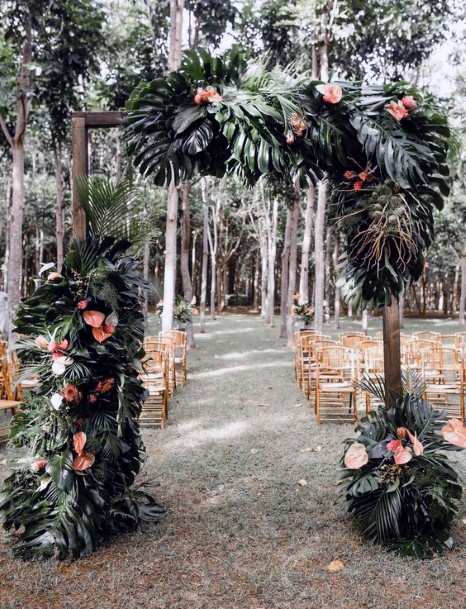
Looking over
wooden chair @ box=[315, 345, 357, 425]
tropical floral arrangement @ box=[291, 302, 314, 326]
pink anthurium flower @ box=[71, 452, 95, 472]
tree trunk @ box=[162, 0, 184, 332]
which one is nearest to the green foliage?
pink anthurium flower @ box=[71, 452, 95, 472]

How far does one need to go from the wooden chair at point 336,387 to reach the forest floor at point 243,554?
0.74 m

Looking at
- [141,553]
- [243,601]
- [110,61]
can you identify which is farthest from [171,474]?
[110,61]

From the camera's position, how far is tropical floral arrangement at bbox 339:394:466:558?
3.51 m

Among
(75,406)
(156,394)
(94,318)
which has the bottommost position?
(156,394)

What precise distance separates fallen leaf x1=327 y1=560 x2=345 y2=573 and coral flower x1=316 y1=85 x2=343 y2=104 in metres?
2.99

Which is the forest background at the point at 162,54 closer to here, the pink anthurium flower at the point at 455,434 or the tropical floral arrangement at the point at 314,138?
the tropical floral arrangement at the point at 314,138

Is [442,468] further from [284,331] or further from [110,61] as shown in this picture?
[284,331]

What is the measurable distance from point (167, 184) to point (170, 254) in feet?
21.9

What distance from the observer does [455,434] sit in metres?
3.50

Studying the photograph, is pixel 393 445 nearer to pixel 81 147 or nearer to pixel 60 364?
pixel 60 364

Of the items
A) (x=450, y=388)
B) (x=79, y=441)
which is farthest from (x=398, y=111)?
(x=450, y=388)

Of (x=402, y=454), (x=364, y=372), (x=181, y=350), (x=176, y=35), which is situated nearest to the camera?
(x=402, y=454)

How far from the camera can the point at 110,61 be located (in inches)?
521

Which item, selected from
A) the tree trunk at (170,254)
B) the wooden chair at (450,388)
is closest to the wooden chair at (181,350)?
the tree trunk at (170,254)
